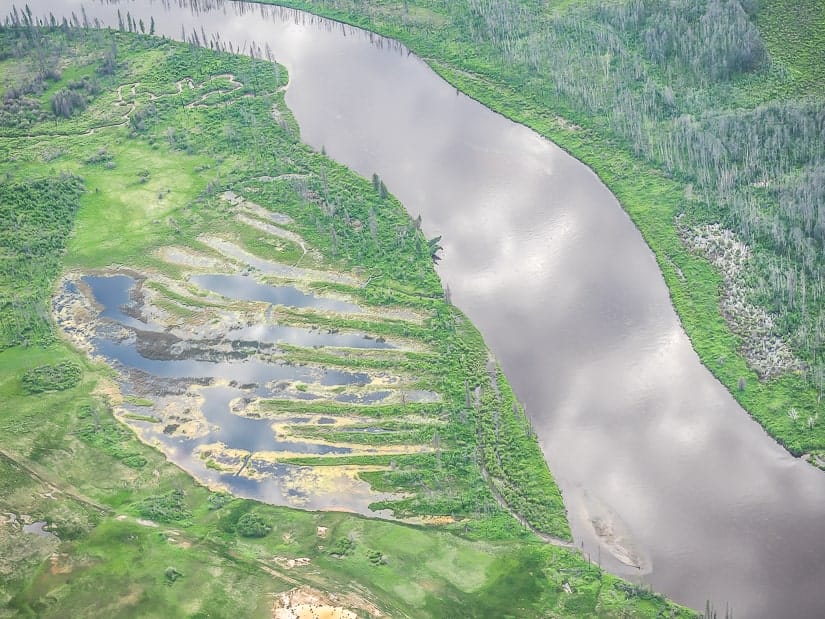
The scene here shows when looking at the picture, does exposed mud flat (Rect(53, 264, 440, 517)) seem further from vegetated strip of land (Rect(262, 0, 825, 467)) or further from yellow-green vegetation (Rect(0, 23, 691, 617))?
vegetated strip of land (Rect(262, 0, 825, 467))

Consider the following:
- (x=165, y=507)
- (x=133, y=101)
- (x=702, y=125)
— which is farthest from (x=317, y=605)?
(x=133, y=101)

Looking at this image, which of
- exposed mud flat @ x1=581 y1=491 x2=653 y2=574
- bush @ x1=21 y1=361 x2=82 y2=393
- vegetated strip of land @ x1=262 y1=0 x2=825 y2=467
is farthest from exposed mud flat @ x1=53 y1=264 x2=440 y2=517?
vegetated strip of land @ x1=262 y1=0 x2=825 y2=467

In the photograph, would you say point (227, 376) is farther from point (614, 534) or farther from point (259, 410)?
point (614, 534)

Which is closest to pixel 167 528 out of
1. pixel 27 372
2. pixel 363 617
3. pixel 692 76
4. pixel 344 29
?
pixel 363 617

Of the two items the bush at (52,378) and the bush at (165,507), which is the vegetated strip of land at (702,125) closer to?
the bush at (165,507)

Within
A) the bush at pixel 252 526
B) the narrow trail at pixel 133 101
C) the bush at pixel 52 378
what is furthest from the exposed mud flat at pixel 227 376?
the narrow trail at pixel 133 101
